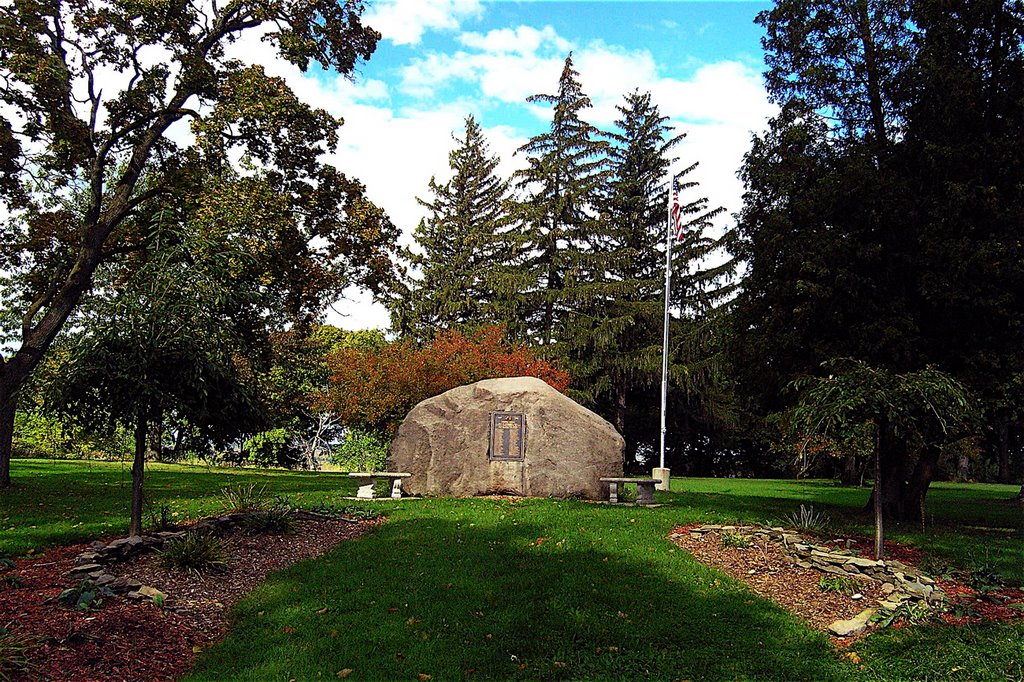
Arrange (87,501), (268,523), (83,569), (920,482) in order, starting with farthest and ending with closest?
(920,482)
(87,501)
(268,523)
(83,569)

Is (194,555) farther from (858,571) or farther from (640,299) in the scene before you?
(640,299)

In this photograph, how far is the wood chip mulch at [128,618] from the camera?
5.26 metres

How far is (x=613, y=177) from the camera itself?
3744cm

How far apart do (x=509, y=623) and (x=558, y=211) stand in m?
29.7

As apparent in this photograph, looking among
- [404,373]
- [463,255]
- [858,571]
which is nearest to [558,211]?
[463,255]

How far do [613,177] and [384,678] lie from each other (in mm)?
34472

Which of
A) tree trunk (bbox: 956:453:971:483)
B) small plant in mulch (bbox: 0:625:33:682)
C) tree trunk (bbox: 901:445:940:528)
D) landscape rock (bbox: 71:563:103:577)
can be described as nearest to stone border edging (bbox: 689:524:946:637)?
tree trunk (bbox: 901:445:940:528)

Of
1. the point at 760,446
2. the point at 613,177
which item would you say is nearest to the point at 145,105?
the point at 613,177

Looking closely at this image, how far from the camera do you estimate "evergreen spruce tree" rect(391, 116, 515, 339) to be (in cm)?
3591

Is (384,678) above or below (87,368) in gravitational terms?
below

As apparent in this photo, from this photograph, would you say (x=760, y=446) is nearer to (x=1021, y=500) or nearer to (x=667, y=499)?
(x=1021, y=500)

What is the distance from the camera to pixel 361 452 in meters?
30.2

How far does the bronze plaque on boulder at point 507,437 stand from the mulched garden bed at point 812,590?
16.0 ft

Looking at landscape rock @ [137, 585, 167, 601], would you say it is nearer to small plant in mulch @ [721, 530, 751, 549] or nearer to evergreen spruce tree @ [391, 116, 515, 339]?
small plant in mulch @ [721, 530, 751, 549]
